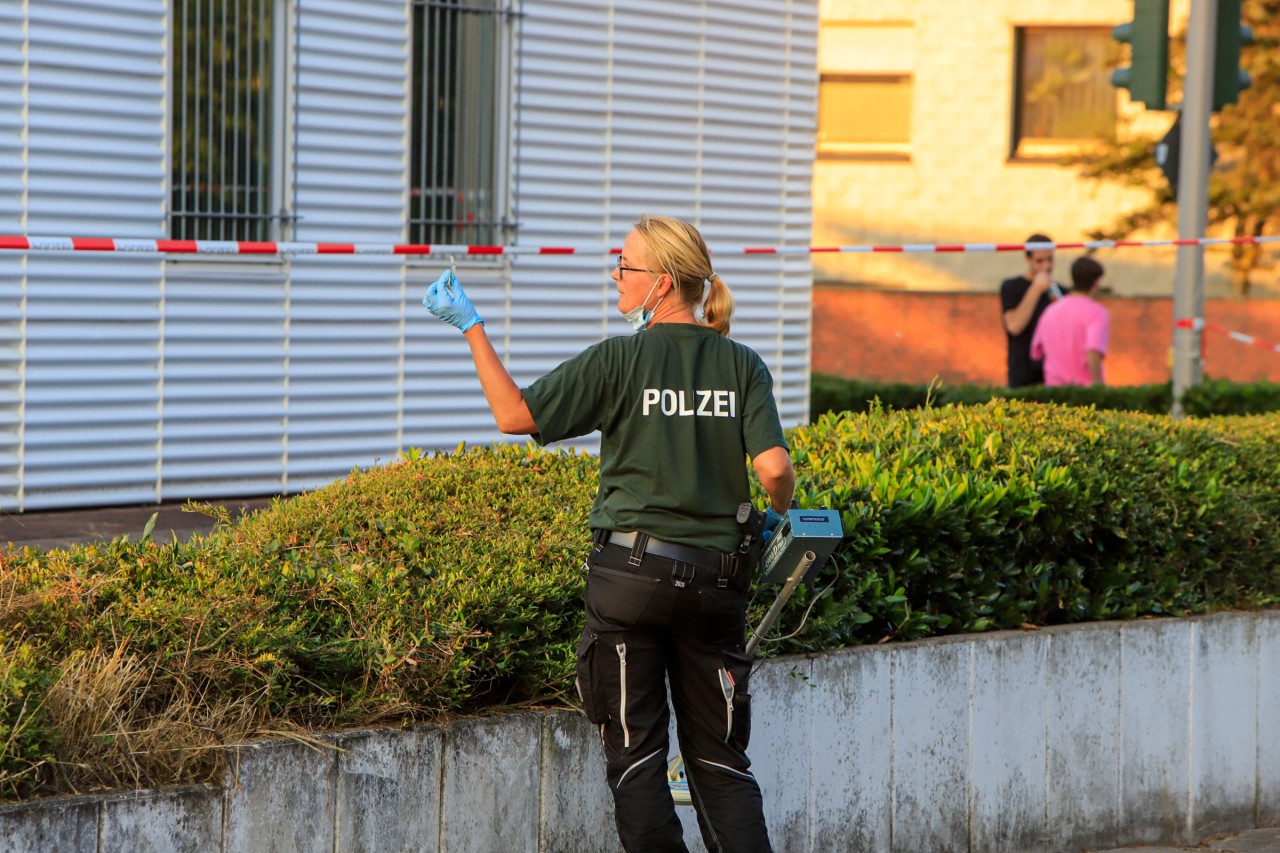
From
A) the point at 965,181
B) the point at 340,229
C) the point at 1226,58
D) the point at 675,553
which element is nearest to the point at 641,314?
the point at 675,553

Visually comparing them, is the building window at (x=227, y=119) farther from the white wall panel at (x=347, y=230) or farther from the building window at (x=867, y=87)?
the building window at (x=867, y=87)

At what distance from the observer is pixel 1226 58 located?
35.6ft

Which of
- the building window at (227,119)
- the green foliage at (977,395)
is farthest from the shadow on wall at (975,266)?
the building window at (227,119)

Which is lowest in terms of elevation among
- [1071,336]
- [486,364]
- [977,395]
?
[977,395]

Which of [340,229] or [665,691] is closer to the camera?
[665,691]

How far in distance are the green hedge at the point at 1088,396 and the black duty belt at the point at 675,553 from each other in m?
6.95

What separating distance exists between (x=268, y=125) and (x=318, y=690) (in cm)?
536

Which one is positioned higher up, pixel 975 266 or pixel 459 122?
pixel 459 122

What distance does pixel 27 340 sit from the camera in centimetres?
834

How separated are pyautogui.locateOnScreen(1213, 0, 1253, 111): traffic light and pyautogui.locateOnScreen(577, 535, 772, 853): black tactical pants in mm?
7491

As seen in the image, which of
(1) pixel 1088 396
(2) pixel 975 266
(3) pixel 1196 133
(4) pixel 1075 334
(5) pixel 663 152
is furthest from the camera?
(2) pixel 975 266

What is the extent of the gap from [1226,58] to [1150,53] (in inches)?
18.6

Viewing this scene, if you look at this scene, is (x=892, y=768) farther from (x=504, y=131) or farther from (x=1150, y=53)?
(x=1150, y=53)

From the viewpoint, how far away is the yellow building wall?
23.2 metres
